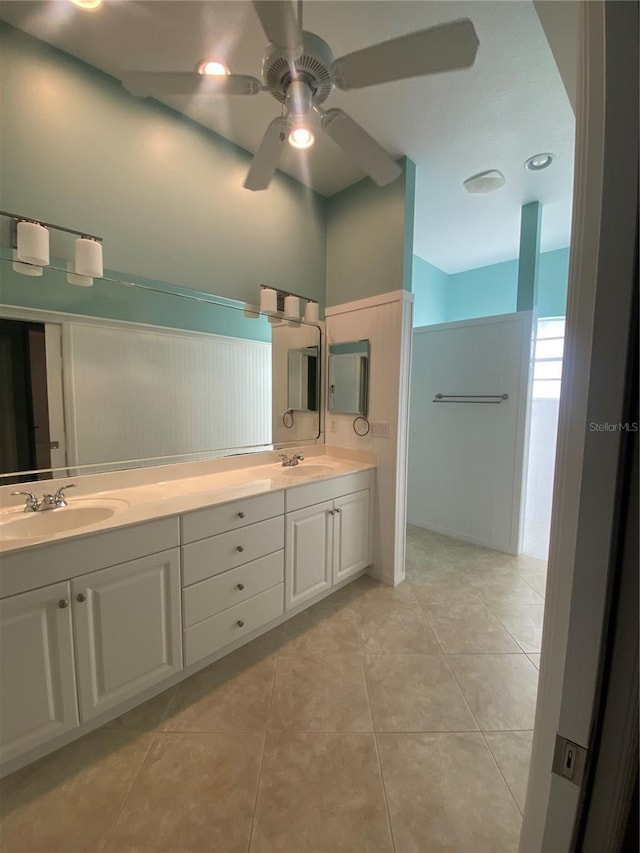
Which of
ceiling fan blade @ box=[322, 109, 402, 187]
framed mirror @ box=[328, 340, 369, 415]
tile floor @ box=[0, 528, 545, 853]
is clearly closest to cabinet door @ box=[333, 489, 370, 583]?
tile floor @ box=[0, 528, 545, 853]

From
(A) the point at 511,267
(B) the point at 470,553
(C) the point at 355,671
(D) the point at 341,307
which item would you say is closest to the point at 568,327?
(C) the point at 355,671

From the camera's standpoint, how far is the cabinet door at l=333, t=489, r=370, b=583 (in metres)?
2.24

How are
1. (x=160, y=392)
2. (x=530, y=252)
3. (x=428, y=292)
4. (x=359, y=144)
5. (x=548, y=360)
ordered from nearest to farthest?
1. (x=359, y=144)
2. (x=160, y=392)
3. (x=530, y=252)
4. (x=548, y=360)
5. (x=428, y=292)

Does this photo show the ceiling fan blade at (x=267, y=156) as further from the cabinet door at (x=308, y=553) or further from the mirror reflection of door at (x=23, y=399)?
the cabinet door at (x=308, y=553)

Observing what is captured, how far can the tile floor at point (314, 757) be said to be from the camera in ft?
3.49

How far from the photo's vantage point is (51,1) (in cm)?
140

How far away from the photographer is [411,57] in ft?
3.40

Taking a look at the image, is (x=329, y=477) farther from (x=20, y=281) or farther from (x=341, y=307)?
(x=20, y=281)

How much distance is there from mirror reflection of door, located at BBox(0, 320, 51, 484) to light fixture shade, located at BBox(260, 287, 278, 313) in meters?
1.27

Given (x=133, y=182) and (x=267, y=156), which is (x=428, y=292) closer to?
(x=267, y=156)

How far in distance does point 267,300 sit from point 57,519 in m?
1.76

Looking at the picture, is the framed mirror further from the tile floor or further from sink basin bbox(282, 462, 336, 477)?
the tile floor

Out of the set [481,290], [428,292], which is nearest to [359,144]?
[428,292]

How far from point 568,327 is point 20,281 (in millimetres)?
2057
